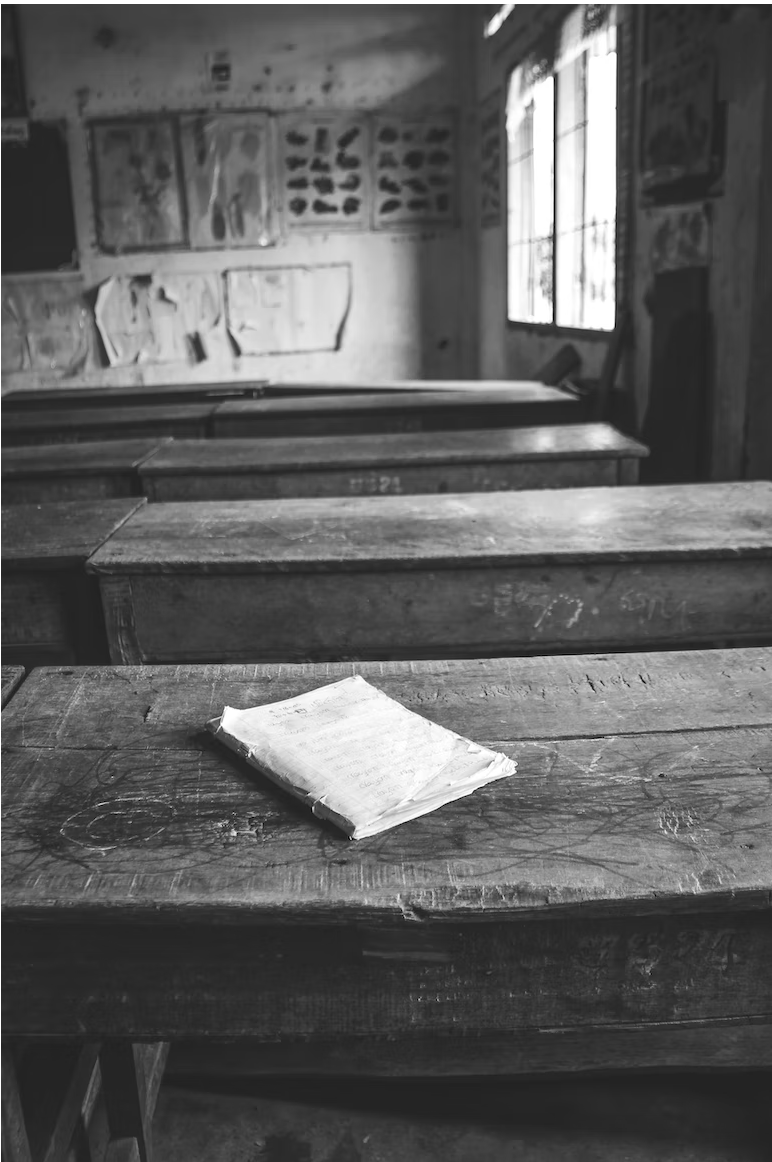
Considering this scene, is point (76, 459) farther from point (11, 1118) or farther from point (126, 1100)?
point (11, 1118)

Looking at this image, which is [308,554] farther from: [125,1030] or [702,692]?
[125,1030]

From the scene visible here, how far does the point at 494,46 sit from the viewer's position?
661 centimetres

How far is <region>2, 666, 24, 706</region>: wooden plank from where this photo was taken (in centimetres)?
124

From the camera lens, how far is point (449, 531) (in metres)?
2.00

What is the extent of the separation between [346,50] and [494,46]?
1325 millimetres

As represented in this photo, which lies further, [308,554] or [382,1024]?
[308,554]

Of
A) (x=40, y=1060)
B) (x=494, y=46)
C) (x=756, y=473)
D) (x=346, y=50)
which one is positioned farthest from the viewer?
(x=346, y=50)

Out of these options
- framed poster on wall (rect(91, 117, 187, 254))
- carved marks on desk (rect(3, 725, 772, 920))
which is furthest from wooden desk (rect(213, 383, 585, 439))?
framed poster on wall (rect(91, 117, 187, 254))

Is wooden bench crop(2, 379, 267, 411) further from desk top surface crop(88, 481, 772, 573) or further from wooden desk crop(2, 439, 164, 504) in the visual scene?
desk top surface crop(88, 481, 772, 573)

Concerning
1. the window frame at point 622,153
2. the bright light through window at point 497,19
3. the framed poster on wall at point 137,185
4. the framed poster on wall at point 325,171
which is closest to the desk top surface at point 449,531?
the window frame at point 622,153

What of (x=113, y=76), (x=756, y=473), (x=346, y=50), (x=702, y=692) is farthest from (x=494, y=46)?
(x=702, y=692)

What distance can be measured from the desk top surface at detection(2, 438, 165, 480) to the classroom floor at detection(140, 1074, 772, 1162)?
1920 millimetres

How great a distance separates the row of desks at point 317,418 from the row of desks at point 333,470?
3.58ft

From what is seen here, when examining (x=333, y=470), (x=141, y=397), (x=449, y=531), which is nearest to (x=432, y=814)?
(x=449, y=531)
